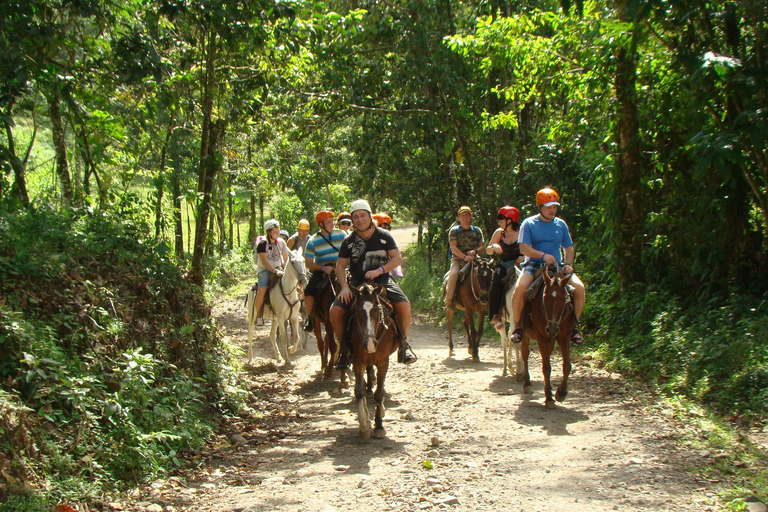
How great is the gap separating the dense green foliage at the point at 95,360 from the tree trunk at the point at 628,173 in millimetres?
6663

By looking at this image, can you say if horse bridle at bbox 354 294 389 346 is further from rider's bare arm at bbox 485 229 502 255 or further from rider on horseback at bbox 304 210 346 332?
rider's bare arm at bbox 485 229 502 255

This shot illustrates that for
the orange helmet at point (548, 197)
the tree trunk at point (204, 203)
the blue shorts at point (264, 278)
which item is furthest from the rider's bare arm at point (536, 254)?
the blue shorts at point (264, 278)

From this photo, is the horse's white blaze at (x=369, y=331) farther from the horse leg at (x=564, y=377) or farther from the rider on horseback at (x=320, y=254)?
the rider on horseback at (x=320, y=254)

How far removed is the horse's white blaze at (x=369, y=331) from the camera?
23.2 ft

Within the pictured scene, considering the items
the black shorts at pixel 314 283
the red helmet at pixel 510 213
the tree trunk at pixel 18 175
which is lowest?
the black shorts at pixel 314 283

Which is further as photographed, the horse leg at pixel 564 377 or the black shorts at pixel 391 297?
the horse leg at pixel 564 377

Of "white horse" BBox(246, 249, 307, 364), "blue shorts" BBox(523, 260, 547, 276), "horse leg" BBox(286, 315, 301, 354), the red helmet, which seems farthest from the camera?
"horse leg" BBox(286, 315, 301, 354)

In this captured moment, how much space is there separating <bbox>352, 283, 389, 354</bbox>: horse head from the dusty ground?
1089mm

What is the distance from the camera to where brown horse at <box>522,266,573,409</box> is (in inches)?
320

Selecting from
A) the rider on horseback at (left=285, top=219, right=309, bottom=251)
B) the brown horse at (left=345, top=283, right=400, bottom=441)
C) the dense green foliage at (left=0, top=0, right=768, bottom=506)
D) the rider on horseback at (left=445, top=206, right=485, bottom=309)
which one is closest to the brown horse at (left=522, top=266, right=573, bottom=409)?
the dense green foliage at (left=0, top=0, right=768, bottom=506)

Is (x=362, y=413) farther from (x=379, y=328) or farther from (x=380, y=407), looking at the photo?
(x=379, y=328)

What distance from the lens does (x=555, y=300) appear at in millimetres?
8133

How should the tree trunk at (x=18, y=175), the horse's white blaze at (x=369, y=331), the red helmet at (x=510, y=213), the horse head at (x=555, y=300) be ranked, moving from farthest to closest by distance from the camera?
the red helmet at (x=510, y=213)
the tree trunk at (x=18, y=175)
the horse head at (x=555, y=300)
the horse's white blaze at (x=369, y=331)

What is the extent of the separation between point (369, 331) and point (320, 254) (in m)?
3.71
